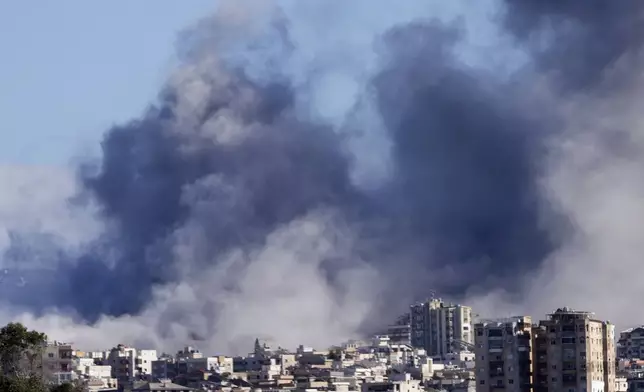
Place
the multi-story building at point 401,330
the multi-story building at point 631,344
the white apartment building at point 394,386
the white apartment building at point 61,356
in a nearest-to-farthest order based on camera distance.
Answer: the white apartment building at point 61,356 → the white apartment building at point 394,386 → the multi-story building at point 631,344 → the multi-story building at point 401,330

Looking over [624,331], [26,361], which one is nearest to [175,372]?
[624,331]

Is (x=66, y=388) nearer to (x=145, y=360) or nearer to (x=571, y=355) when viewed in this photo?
(x=571, y=355)

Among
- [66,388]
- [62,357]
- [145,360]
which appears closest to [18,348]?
[66,388]

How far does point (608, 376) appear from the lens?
70.8 m

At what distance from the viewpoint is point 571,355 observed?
69.6 metres

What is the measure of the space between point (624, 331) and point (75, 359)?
29129 mm

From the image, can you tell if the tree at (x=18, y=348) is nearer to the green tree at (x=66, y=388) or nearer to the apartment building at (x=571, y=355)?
the green tree at (x=66, y=388)

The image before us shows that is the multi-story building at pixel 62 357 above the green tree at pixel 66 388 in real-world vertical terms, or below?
above

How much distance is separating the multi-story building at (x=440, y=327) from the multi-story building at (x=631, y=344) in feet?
27.7

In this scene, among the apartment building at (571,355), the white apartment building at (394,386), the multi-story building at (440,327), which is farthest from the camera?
the multi-story building at (440,327)

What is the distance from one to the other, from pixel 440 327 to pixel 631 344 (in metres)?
13.1

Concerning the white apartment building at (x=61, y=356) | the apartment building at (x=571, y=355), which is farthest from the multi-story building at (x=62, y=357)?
the apartment building at (x=571, y=355)

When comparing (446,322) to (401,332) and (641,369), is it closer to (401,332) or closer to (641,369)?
(401,332)

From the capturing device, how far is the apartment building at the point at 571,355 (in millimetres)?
69312
